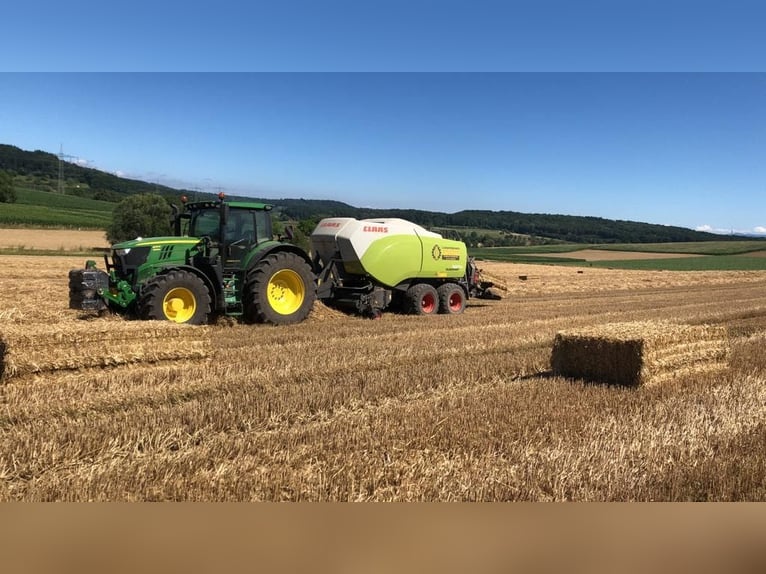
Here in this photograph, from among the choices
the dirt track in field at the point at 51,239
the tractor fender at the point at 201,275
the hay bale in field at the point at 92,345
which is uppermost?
the tractor fender at the point at 201,275

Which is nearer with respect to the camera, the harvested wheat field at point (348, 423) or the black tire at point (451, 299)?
the harvested wheat field at point (348, 423)

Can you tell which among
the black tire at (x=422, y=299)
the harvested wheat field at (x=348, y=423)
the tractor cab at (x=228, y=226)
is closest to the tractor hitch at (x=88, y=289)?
the tractor cab at (x=228, y=226)

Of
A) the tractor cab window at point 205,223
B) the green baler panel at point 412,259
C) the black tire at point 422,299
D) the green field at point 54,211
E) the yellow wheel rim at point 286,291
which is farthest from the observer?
the green field at point 54,211

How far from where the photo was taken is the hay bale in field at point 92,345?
588 cm

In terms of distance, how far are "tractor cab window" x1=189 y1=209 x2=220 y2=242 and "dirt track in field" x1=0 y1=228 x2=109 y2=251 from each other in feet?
98.3

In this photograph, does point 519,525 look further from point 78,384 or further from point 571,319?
point 571,319

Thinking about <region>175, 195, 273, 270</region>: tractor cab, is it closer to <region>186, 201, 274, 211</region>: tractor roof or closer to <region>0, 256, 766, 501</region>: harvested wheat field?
<region>186, 201, 274, 211</region>: tractor roof

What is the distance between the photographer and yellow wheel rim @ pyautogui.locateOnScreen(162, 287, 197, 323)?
362 inches

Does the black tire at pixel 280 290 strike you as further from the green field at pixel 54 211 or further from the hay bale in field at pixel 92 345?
the green field at pixel 54 211

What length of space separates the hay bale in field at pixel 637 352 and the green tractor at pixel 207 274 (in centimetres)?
531

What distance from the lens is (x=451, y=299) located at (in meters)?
14.1

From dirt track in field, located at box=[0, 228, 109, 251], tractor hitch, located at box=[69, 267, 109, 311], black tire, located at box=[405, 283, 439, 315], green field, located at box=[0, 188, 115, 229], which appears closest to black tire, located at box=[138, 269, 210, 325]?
tractor hitch, located at box=[69, 267, 109, 311]

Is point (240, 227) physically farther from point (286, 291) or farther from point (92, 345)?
point (92, 345)

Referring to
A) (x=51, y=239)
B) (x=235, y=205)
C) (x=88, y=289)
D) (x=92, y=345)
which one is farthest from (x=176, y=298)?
(x=51, y=239)
